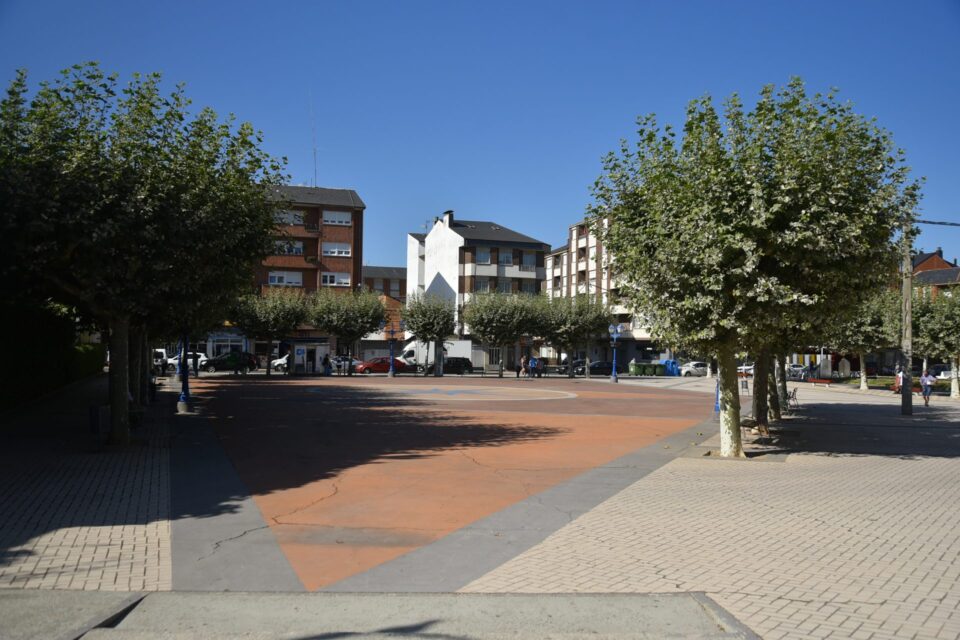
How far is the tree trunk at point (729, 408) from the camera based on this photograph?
14164 millimetres

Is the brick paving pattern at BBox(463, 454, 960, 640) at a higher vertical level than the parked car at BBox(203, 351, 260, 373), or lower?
lower

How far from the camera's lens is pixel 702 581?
6.34 m

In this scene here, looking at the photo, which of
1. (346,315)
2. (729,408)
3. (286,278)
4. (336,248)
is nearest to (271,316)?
(346,315)

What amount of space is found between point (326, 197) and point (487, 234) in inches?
669

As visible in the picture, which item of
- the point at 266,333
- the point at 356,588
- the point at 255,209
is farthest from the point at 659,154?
the point at 266,333

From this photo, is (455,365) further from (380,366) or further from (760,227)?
(760,227)

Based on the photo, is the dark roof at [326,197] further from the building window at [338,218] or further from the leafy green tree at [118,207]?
the leafy green tree at [118,207]

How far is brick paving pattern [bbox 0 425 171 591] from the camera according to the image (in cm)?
633

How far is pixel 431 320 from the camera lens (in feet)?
177

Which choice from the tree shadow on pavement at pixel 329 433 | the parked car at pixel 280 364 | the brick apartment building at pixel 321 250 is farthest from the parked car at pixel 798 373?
the tree shadow on pavement at pixel 329 433

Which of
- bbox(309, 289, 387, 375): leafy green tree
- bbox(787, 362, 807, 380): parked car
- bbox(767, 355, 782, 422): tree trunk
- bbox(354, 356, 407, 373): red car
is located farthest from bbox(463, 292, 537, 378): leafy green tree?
bbox(767, 355, 782, 422): tree trunk

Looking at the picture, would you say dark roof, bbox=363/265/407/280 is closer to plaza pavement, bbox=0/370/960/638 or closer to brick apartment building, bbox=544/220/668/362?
brick apartment building, bbox=544/220/668/362

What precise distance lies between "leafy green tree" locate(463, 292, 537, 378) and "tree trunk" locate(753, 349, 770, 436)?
3619 cm

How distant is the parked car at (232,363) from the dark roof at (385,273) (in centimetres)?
4476
